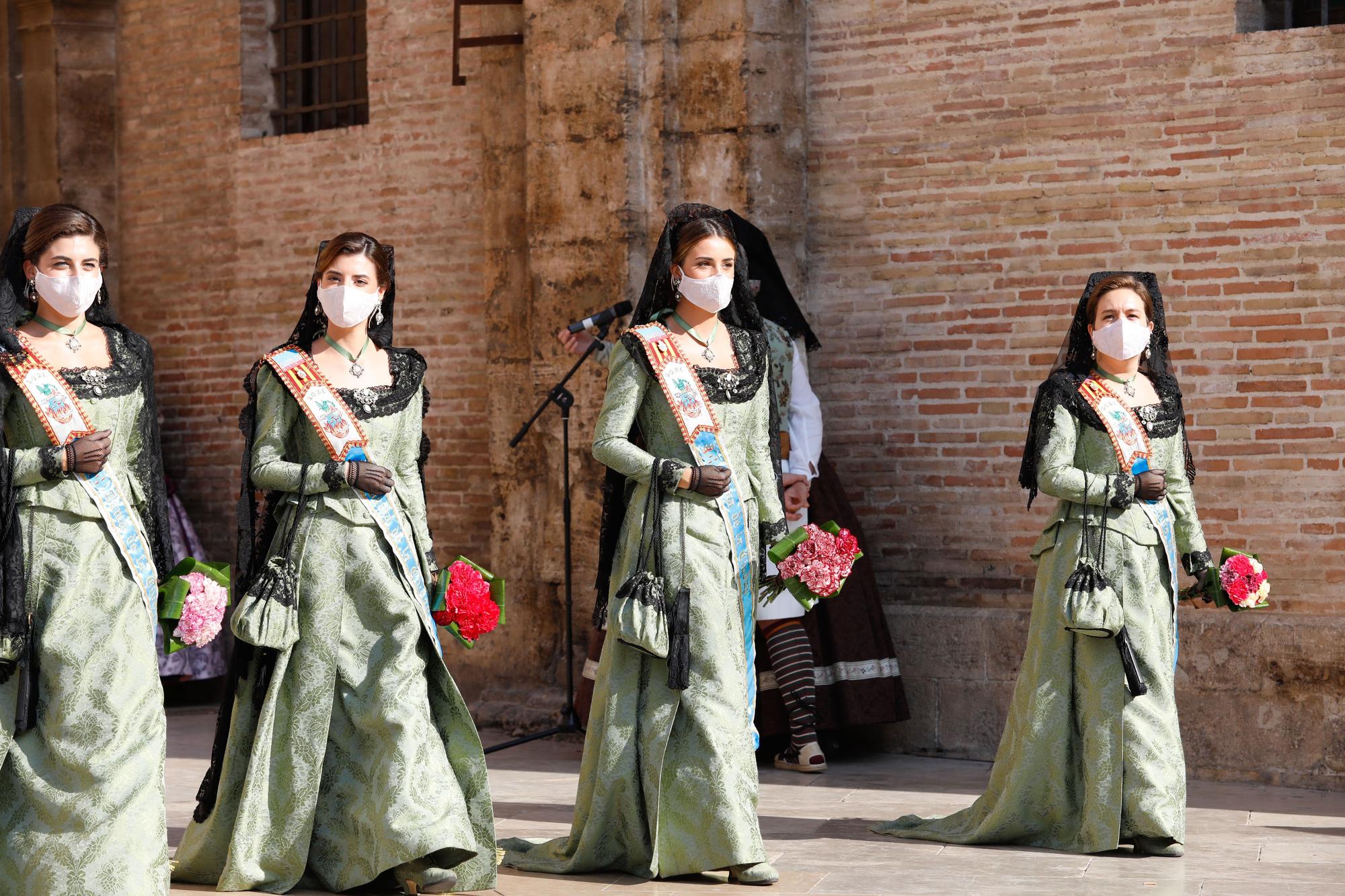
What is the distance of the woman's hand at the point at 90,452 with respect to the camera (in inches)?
200

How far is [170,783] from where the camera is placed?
26.1ft

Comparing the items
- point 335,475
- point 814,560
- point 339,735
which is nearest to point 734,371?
point 814,560

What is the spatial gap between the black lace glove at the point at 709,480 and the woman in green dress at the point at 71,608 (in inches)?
62.0

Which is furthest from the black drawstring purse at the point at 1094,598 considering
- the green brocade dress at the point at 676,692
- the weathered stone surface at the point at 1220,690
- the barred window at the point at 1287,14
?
the barred window at the point at 1287,14

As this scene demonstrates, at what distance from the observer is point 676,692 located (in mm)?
5605

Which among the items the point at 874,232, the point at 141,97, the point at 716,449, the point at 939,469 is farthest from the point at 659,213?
the point at 141,97

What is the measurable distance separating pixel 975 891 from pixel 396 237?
5677mm

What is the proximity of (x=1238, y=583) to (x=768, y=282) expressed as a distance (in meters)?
2.74

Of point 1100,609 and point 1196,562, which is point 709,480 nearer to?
point 1100,609

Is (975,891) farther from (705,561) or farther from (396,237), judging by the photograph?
(396,237)

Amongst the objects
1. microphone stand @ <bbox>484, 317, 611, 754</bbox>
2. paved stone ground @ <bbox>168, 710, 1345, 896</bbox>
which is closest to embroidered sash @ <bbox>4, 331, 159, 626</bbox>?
paved stone ground @ <bbox>168, 710, 1345, 896</bbox>

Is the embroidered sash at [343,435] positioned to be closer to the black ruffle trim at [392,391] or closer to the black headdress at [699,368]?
the black ruffle trim at [392,391]

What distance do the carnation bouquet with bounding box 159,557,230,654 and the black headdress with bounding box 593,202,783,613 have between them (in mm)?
1185

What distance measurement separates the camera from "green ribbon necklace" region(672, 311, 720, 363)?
5.84 metres
